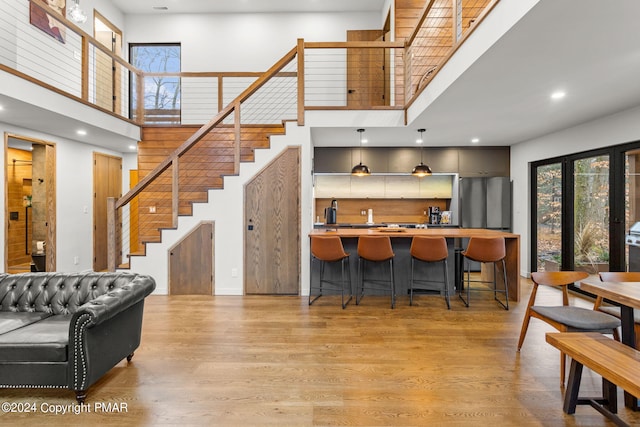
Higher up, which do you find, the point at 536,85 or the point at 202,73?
the point at 202,73

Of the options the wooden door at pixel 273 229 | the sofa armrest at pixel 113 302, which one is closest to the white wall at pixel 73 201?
the wooden door at pixel 273 229

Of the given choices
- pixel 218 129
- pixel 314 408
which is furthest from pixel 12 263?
pixel 314 408

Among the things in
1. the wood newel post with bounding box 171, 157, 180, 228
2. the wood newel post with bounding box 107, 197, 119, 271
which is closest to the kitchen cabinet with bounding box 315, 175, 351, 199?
the wood newel post with bounding box 171, 157, 180, 228

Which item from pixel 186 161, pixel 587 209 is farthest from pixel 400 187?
pixel 186 161

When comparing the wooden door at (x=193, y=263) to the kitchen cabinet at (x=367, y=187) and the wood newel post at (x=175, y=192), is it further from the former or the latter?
the kitchen cabinet at (x=367, y=187)

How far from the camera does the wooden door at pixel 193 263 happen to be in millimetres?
5133

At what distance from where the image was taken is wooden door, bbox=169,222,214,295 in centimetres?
513

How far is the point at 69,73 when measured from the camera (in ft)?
20.4

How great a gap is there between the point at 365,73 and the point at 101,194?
20.1 ft

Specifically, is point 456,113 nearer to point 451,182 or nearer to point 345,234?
point 345,234

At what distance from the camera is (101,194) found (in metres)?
7.05

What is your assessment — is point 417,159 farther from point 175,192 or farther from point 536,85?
point 175,192

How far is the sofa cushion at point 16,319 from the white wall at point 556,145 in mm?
6791

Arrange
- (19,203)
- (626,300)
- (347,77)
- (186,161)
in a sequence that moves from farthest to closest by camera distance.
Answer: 1. (19,203)
2. (347,77)
3. (186,161)
4. (626,300)
